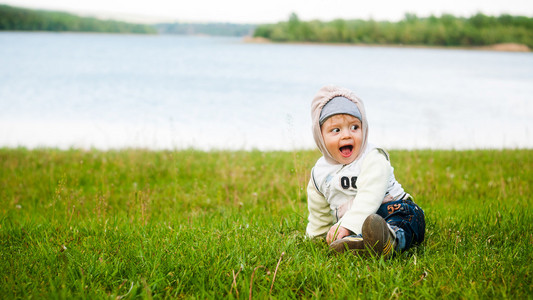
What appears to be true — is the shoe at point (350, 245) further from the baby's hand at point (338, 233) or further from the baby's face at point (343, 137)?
the baby's face at point (343, 137)

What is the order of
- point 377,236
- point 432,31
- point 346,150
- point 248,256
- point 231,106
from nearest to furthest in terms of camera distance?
point 377,236, point 248,256, point 346,150, point 231,106, point 432,31

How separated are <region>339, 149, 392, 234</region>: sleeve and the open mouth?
16cm

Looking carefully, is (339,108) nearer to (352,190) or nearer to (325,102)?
(325,102)

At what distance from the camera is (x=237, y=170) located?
6.76 m

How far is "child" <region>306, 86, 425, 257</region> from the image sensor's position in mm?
2881

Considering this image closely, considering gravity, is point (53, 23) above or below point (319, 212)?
above

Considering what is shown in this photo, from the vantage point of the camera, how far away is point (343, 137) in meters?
3.04

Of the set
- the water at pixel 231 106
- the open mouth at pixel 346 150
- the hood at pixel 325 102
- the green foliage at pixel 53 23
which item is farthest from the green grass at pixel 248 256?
the green foliage at pixel 53 23

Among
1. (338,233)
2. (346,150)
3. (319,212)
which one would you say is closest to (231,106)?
(319,212)

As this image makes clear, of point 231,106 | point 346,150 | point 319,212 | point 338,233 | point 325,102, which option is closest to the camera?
point 338,233

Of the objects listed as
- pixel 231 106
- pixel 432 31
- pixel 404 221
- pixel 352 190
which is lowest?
→ pixel 231 106

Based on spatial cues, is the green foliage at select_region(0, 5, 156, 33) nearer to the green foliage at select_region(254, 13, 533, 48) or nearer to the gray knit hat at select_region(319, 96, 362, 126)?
the green foliage at select_region(254, 13, 533, 48)

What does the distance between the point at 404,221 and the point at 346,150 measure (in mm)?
636

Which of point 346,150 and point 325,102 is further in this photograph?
point 325,102
